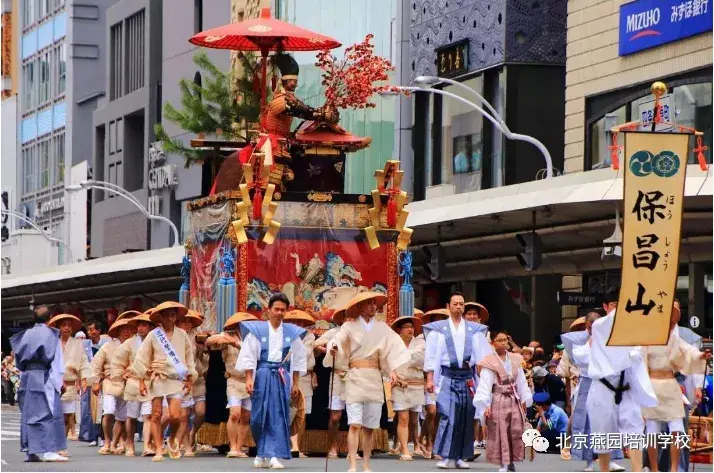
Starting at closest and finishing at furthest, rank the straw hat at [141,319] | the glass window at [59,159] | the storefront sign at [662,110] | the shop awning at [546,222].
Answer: the straw hat at [141,319]
the shop awning at [546,222]
the storefront sign at [662,110]
the glass window at [59,159]

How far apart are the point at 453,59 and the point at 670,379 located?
29.9 m

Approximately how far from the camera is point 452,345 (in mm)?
19703

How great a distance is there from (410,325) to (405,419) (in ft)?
3.56

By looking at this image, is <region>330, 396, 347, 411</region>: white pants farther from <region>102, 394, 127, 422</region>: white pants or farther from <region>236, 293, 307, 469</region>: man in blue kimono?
<region>102, 394, 127, 422</region>: white pants

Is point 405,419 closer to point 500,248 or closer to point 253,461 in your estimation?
point 253,461

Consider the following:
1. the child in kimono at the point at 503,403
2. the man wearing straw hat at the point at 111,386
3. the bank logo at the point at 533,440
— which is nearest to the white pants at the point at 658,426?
the child in kimono at the point at 503,403

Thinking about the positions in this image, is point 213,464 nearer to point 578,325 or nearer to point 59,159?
point 578,325

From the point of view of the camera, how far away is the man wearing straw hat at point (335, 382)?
19859mm

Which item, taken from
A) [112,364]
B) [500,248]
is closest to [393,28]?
[500,248]

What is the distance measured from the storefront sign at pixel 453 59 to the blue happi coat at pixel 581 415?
27165 mm

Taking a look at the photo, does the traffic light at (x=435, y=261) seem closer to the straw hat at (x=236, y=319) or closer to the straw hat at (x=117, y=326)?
the straw hat at (x=117, y=326)

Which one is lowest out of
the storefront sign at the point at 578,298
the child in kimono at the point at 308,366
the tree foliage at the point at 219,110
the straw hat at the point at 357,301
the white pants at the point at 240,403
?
the white pants at the point at 240,403

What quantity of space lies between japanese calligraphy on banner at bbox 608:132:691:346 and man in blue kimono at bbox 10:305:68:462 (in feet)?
24.1

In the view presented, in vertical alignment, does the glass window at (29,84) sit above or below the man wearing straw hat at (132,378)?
above
